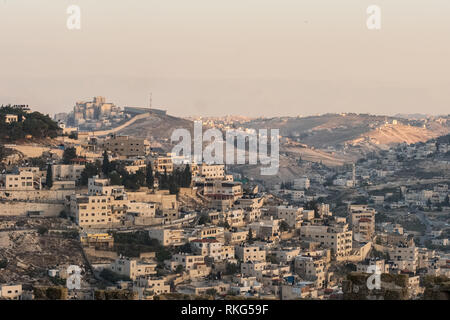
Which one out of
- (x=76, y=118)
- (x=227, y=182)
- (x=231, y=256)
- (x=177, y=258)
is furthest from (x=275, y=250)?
(x=76, y=118)

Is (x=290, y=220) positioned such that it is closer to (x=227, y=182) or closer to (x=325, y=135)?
(x=227, y=182)

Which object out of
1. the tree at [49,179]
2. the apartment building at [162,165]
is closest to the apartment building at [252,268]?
the tree at [49,179]

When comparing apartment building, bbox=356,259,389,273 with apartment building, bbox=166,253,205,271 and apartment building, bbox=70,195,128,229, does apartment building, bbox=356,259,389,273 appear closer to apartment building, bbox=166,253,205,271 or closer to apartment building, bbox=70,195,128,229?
apartment building, bbox=166,253,205,271

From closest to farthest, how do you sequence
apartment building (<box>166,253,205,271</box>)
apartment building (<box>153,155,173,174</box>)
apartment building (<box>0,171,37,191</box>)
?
1. apartment building (<box>166,253,205,271</box>)
2. apartment building (<box>0,171,37,191</box>)
3. apartment building (<box>153,155,173,174</box>)

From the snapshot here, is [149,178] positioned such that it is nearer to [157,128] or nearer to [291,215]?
[291,215]

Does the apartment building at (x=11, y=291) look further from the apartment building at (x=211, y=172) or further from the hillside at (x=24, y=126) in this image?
the apartment building at (x=211, y=172)

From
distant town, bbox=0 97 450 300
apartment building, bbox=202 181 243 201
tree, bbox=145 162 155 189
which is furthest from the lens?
apartment building, bbox=202 181 243 201

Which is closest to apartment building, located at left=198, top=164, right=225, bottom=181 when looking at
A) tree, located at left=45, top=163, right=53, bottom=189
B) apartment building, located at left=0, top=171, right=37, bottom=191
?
tree, located at left=45, top=163, right=53, bottom=189

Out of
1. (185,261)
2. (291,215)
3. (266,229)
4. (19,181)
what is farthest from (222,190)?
(185,261)
